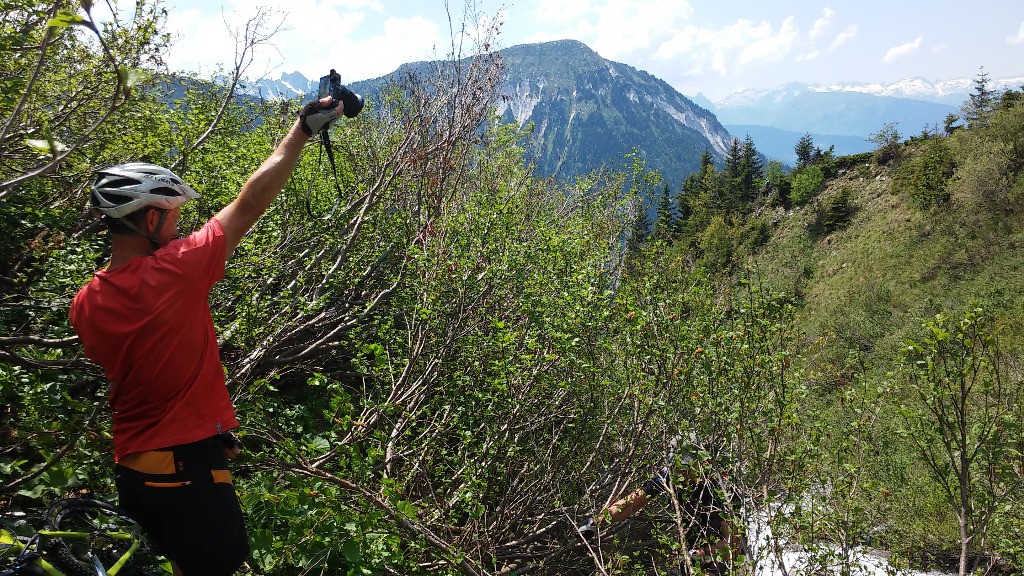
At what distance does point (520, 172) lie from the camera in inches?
469

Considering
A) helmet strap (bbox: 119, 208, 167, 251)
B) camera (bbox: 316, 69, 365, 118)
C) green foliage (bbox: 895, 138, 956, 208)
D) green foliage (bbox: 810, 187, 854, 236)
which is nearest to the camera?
helmet strap (bbox: 119, 208, 167, 251)

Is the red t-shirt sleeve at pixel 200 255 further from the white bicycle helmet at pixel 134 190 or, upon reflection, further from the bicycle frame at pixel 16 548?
the bicycle frame at pixel 16 548

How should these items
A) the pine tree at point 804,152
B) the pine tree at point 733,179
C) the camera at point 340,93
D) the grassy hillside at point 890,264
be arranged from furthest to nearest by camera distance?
the pine tree at point 804,152 < the pine tree at point 733,179 < the grassy hillside at point 890,264 < the camera at point 340,93

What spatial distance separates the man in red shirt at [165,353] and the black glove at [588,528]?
10.6 ft

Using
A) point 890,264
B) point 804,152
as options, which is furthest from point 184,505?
Result: point 804,152

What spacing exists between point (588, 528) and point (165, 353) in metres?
3.87

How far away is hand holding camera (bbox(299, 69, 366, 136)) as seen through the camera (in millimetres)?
2334

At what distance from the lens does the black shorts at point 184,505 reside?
2.05 m

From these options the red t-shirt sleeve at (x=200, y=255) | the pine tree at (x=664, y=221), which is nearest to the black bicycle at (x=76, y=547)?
the red t-shirt sleeve at (x=200, y=255)

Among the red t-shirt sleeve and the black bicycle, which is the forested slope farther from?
the red t-shirt sleeve

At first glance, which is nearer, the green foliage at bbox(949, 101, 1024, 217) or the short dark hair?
the short dark hair

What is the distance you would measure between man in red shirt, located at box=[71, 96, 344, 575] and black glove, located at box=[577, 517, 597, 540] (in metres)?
3.22

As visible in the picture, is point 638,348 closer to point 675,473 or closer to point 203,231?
point 675,473

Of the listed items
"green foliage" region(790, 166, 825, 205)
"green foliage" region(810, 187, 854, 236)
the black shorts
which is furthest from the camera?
"green foliage" region(790, 166, 825, 205)
